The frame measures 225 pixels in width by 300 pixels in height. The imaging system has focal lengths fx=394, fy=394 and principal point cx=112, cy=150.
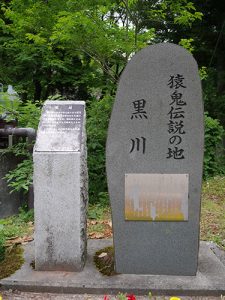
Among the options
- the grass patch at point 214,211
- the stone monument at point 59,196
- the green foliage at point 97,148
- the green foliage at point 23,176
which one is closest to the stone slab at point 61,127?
the stone monument at point 59,196

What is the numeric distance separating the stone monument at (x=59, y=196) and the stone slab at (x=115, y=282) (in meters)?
0.13

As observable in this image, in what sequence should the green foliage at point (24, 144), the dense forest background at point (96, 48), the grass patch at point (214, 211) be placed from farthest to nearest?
1. the dense forest background at point (96, 48)
2. the green foliage at point (24, 144)
3. the grass patch at point (214, 211)

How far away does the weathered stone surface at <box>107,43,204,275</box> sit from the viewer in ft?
11.7

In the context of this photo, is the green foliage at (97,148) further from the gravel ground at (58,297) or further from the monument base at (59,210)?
the gravel ground at (58,297)

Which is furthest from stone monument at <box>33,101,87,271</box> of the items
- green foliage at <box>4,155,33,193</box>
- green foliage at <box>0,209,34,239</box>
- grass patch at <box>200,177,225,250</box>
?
green foliage at <box>4,155,33,193</box>

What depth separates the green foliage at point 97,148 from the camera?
274 inches

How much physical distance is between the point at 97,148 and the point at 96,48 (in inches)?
79.2

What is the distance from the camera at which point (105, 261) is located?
397cm

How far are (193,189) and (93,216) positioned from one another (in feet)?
8.65

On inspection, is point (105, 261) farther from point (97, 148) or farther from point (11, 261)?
point (97, 148)

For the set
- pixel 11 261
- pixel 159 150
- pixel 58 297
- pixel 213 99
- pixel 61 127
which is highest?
pixel 213 99

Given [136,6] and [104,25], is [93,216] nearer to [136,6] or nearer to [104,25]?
[104,25]

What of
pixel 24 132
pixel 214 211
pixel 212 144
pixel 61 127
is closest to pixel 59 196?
pixel 61 127

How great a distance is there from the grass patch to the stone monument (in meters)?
1.96
